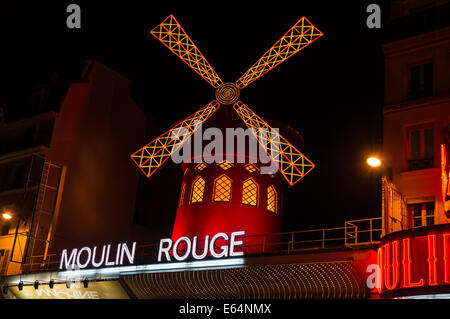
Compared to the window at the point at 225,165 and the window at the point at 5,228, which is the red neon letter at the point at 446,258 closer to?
the window at the point at 225,165

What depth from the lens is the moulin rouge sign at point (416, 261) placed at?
8.49m

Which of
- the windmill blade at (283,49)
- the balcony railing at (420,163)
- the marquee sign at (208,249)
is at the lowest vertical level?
the marquee sign at (208,249)

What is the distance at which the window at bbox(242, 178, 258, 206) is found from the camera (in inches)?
579

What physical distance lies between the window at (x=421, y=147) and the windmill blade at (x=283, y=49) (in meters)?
4.85

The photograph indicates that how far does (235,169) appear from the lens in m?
14.9

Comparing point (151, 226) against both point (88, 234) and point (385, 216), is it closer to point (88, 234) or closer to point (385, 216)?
point (88, 234)

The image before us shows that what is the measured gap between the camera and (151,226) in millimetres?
19641

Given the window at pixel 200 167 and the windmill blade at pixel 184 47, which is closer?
the window at pixel 200 167

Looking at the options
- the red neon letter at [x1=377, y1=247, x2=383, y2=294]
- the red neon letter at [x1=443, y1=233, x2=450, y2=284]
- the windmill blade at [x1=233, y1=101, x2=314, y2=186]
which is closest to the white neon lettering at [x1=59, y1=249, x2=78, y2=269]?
the windmill blade at [x1=233, y1=101, x2=314, y2=186]

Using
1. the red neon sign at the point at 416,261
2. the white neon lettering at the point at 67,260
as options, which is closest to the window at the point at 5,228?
the white neon lettering at the point at 67,260

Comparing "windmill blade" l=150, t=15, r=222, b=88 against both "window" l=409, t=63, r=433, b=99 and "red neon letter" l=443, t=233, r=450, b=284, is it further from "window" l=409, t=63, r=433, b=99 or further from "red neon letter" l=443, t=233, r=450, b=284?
"red neon letter" l=443, t=233, r=450, b=284

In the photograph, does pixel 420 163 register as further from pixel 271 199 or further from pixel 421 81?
pixel 271 199

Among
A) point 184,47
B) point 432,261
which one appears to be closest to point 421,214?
point 432,261
